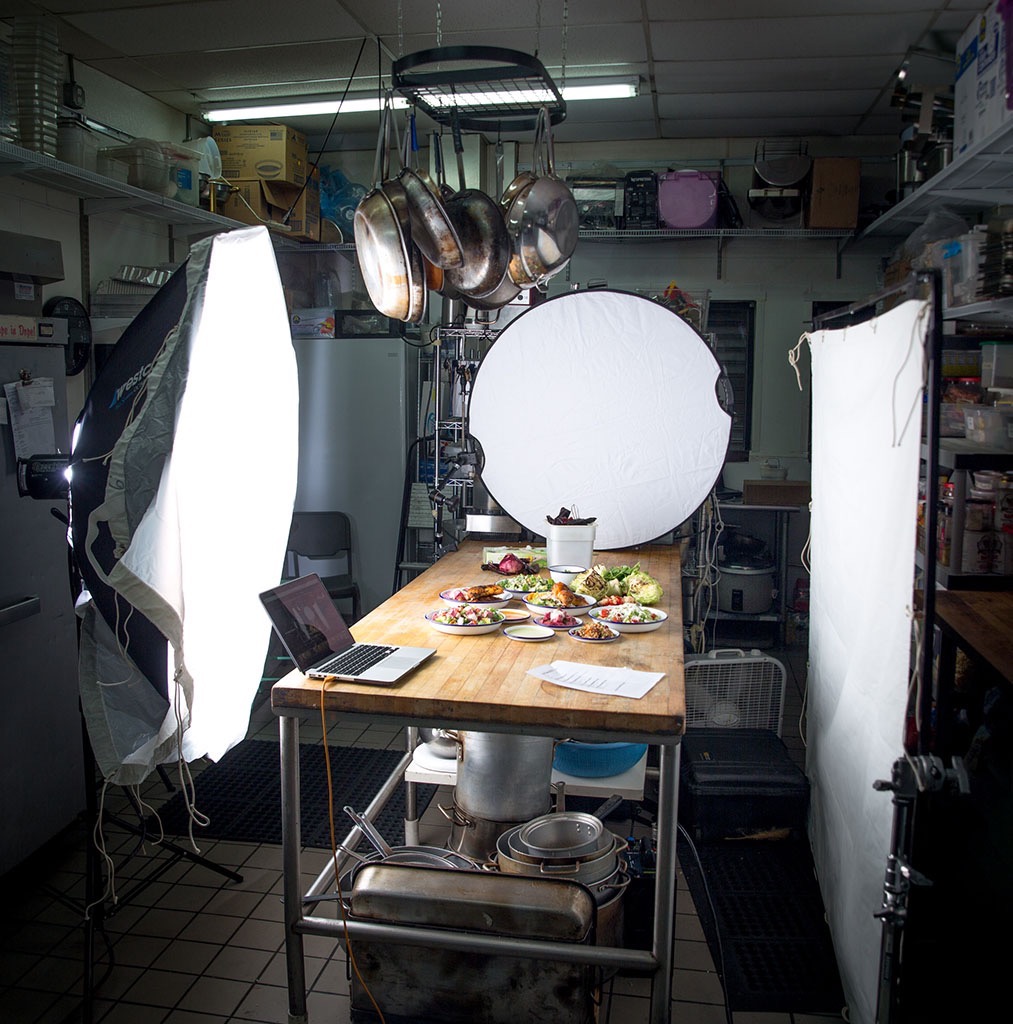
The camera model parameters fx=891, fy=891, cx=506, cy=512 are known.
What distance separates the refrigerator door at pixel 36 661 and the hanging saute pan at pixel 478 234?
134 cm

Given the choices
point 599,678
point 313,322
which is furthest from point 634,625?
point 313,322

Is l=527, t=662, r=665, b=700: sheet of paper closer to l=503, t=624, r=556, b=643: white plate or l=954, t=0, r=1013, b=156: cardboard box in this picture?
l=503, t=624, r=556, b=643: white plate

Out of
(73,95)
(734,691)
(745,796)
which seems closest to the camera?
(745,796)

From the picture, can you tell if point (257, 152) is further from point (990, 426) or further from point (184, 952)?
point (184, 952)

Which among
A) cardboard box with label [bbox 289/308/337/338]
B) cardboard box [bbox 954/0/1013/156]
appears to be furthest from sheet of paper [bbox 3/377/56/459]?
cardboard box [bbox 954/0/1013/156]

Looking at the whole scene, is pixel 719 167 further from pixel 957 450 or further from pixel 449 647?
pixel 449 647

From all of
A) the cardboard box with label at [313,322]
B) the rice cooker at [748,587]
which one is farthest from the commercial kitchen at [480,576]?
the rice cooker at [748,587]

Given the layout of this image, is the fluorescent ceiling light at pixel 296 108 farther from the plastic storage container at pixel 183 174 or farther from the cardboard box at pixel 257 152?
the plastic storage container at pixel 183 174

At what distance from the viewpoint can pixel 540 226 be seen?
2.70 m

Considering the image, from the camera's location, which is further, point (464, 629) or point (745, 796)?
point (745, 796)

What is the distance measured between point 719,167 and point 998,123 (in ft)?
8.61

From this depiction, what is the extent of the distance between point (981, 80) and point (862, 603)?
103 inches

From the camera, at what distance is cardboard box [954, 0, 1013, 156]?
10.6 ft

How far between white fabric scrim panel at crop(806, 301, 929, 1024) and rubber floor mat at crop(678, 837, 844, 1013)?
0.15 m
